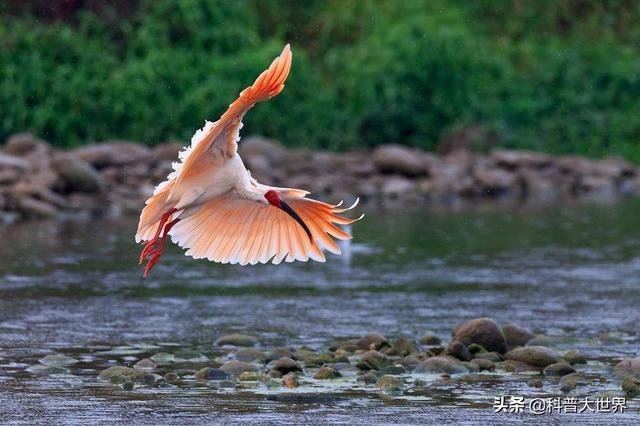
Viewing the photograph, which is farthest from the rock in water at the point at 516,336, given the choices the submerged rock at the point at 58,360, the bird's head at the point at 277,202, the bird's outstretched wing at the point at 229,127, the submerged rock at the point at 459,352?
the submerged rock at the point at 58,360

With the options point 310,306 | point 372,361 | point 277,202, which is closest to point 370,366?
point 372,361

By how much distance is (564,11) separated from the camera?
115 feet

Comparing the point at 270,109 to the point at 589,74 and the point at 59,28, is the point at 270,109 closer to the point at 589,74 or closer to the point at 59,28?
the point at 59,28

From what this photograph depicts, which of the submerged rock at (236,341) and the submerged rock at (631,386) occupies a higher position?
the submerged rock at (236,341)

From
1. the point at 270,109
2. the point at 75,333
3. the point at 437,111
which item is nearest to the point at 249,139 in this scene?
the point at 270,109

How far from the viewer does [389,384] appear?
10250 millimetres

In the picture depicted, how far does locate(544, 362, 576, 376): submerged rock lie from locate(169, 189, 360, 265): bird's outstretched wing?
1791mm

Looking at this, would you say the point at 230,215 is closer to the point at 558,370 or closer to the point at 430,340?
the point at 430,340

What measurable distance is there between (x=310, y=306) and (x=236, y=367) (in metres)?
3.58

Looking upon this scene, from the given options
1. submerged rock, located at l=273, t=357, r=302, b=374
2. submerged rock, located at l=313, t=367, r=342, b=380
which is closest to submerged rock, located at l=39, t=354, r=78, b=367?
submerged rock, located at l=273, t=357, r=302, b=374

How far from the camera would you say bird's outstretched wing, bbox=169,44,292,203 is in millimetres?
8898

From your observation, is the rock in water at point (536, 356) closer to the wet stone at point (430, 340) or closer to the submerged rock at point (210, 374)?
the wet stone at point (430, 340)

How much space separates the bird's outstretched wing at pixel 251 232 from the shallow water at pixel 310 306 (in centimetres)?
107

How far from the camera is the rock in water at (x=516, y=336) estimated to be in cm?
1200
